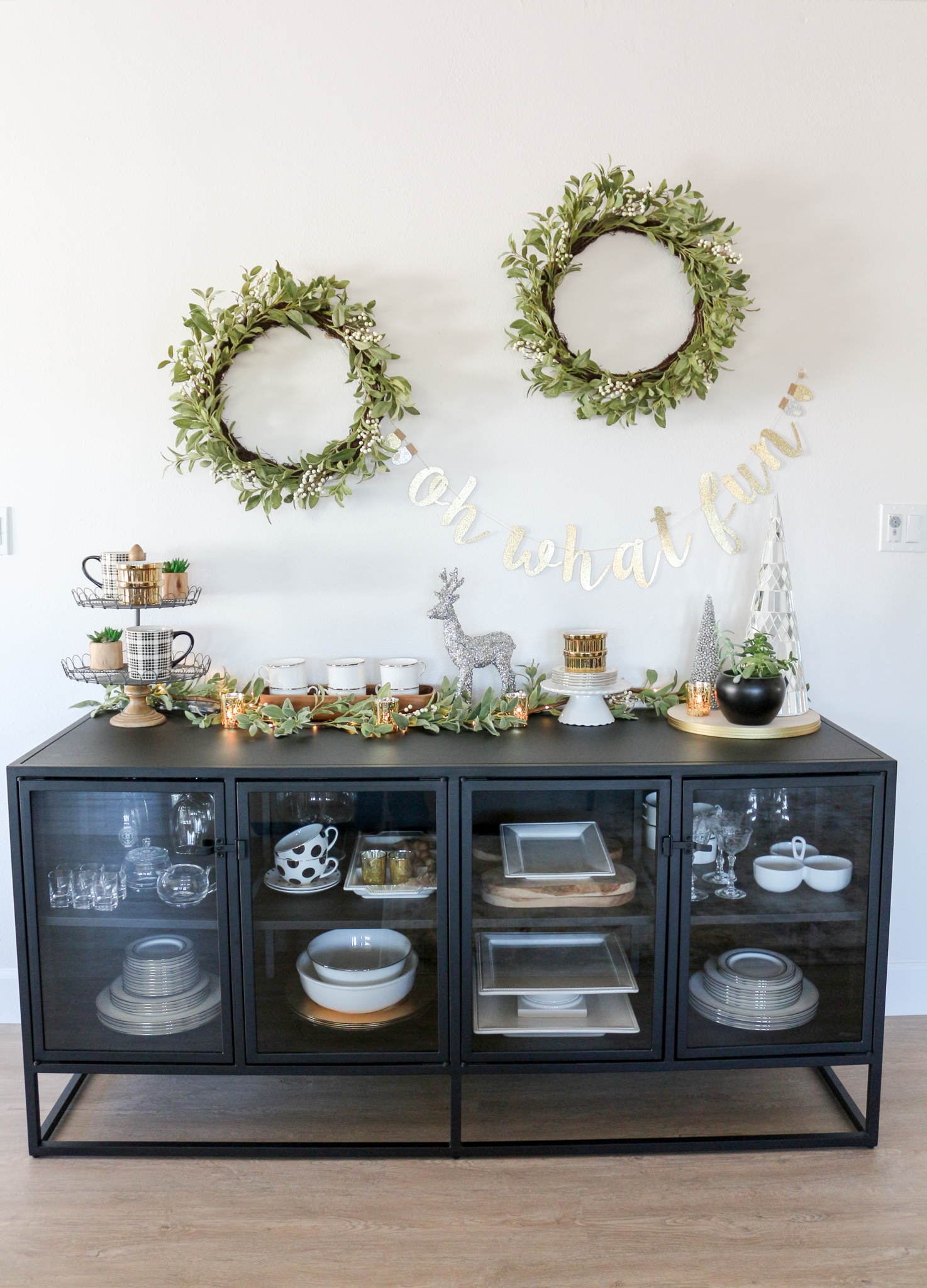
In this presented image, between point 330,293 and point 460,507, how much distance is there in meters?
0.57

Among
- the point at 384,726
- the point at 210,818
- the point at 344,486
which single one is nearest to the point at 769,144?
the point at 344,486

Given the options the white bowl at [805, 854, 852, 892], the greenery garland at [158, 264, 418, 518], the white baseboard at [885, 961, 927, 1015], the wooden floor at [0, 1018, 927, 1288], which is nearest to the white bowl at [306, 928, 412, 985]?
the wooden floor at [0, 1018, 927, 1288]

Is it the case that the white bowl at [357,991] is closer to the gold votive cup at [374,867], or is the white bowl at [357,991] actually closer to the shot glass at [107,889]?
the gold votive cup at [374,867]

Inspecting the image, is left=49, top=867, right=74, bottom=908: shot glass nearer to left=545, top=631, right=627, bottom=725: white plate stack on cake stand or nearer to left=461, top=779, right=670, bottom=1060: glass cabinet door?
left=461, top=779, right=670, bottom=1060: glass cabinet door

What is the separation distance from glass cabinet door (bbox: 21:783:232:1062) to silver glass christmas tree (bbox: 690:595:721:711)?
3.68 ft

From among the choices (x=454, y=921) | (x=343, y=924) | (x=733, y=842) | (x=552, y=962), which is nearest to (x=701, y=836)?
(x=733, y=842)

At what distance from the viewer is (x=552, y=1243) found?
1.61m

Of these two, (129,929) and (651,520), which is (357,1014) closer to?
(129,929)

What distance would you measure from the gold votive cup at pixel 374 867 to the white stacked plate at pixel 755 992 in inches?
26.9

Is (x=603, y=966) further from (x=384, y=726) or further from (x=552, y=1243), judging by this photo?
(x=384, y=726)

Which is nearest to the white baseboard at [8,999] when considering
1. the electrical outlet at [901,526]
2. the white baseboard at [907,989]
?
the white baseboard at [907,989]

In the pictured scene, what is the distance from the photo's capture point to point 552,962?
1.85m

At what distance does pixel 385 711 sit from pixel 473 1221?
0.98 metres

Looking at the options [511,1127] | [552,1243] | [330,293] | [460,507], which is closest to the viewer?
[552,1243]
